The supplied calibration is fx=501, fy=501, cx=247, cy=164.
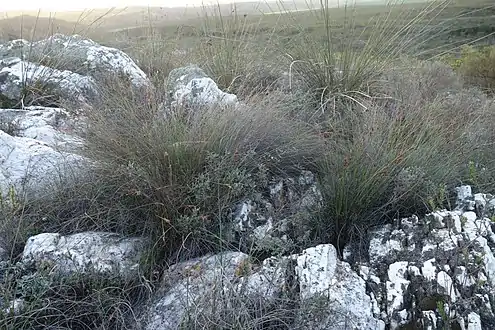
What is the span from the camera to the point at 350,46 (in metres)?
Answer: 4.02

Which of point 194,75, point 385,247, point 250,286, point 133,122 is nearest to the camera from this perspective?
point 250,286

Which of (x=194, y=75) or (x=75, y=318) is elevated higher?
(x=194, y=75)

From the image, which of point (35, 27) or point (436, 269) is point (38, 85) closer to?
point (35, 27)

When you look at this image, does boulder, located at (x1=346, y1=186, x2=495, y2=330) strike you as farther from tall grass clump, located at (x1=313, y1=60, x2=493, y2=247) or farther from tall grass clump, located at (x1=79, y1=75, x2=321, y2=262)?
tall grass clump, located at (x1=79, y1=75, x2=321, y2=262)

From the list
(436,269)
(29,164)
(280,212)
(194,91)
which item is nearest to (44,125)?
(29,164)

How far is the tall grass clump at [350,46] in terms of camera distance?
3893mm

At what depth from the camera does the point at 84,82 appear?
4.39m

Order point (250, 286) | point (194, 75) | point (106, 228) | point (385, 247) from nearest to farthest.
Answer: point (250, 286)
point (385, 247)
point (106, 228)
point (194, 75)

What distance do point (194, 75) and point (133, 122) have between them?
141 centimetres

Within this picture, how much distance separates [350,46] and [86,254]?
2704 millimetres

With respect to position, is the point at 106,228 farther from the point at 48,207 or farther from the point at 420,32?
the point at 420,32

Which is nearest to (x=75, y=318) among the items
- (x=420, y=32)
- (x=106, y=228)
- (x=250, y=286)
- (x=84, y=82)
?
(x=106, y=228)

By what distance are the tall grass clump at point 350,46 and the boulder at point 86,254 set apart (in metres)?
1.91

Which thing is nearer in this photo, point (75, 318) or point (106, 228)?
point (75, 318)
